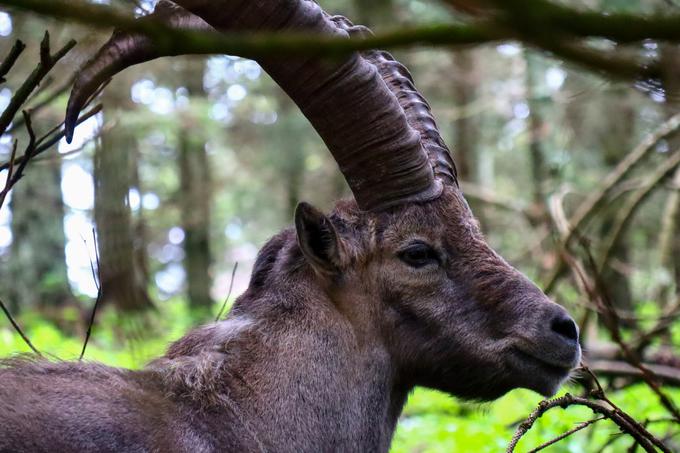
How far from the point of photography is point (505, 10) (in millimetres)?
1293

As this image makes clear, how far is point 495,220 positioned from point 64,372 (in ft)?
59.6

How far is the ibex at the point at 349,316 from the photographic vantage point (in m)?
3.90

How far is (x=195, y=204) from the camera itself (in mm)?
21250

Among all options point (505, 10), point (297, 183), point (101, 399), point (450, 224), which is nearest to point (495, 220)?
point (297, 183)

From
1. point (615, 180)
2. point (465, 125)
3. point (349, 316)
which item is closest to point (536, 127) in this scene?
point (465, 125)

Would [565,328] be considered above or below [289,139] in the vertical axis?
above

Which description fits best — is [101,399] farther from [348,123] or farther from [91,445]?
[348,123]

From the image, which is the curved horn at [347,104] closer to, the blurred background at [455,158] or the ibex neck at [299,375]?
the ibex neck at [299,375]

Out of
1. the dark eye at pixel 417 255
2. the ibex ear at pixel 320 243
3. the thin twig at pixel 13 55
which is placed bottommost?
the dark eye at pixel 417 255

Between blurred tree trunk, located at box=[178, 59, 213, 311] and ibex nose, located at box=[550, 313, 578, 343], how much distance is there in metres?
15.2

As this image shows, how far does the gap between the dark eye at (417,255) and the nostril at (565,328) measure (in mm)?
714

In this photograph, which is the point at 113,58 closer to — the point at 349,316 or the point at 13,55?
the point at 13,55

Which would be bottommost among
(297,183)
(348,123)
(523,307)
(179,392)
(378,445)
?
(297,183)

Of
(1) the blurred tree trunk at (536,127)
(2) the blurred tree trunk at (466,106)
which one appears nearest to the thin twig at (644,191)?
(1) the blurred tree trunk at (536,127)
